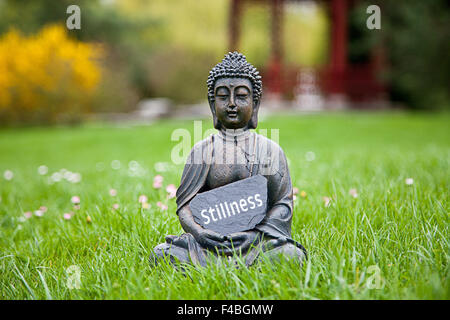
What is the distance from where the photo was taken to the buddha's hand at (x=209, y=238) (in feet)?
7.73

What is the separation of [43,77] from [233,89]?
714 inches

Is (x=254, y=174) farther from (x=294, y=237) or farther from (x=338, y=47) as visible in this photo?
(x=338, y=47)

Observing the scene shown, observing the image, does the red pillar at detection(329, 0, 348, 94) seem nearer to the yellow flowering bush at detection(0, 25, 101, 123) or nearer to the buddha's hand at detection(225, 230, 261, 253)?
the yellow flowering bush at detection(0, 25, 101, 123)

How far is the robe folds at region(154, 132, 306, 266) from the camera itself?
2.42m

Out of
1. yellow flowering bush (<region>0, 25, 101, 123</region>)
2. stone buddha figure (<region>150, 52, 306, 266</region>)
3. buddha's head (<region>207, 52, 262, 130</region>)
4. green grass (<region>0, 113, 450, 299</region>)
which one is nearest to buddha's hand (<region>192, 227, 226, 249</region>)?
stone buddha figure (<region>150, 52, 306, 266</region>)

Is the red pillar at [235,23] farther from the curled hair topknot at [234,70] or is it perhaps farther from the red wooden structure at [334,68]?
the curled hair topknot at [234,70]

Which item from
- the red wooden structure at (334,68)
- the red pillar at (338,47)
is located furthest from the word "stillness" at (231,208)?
the red pillar at (338,47)

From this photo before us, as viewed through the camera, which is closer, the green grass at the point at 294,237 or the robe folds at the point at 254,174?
the green grass at the point at 294,237

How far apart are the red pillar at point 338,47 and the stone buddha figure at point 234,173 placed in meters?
13.7

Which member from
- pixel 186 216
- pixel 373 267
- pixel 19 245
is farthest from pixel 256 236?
pixel 19 245

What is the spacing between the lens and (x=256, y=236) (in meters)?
2.38
